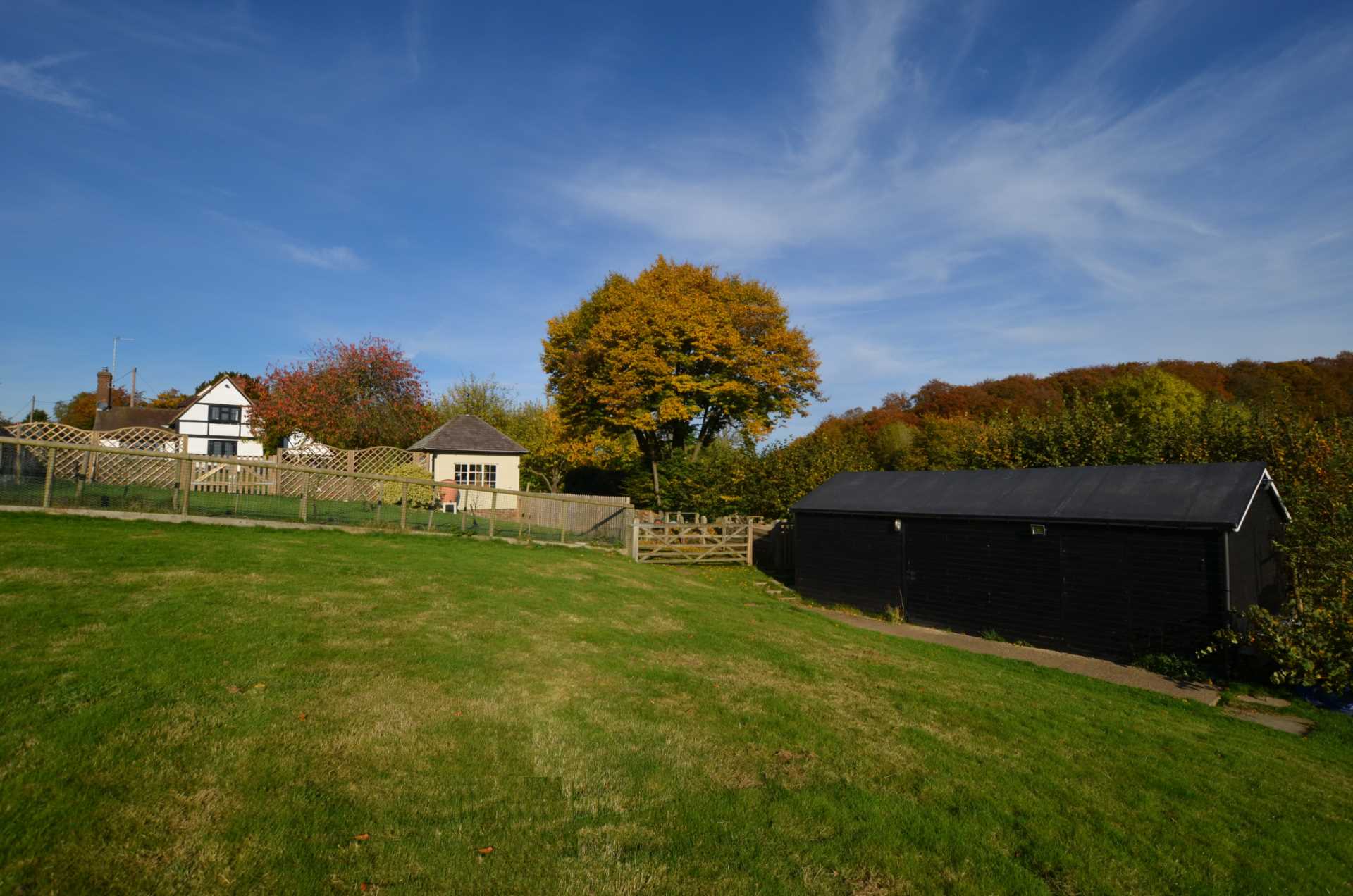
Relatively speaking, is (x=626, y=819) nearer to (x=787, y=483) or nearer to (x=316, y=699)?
(x=316, y=699)

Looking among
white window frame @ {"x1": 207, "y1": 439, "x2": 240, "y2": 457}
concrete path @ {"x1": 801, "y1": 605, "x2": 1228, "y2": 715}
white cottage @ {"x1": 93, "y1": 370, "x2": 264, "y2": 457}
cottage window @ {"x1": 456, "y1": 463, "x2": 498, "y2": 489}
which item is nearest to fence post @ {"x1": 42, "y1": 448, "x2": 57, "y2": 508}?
concrete path @ {"x1": 801, "y1": 605, "x2": 1228, "y2": 715}

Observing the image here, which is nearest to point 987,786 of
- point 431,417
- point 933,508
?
point 933,508

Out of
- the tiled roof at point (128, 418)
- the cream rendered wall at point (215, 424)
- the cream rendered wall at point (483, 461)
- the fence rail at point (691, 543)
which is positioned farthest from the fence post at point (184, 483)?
the tiled roof at point (128, 418)

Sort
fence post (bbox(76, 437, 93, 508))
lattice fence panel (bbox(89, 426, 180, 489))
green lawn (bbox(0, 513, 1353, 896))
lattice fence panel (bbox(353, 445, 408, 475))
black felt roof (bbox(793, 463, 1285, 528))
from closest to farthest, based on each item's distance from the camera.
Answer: green lawn (bbox(0, 513, 1353, 896)) < black felt roof (bbox(793, 463, 1285, 528)) < fence post (bbox(76, 437, 93, 508)) < lattice fence panel (bbox(89, 426, 180, 489)) < lattice fence panel (bbox(353, 445, 408, 475))

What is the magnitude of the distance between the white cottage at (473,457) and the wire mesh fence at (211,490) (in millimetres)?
13391

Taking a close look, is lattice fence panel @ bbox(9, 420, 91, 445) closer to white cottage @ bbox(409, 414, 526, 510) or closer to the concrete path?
white cottage @ bbox(409, 414, 526, 510)

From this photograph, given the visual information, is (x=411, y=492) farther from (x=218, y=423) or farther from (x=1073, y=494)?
(x=218, y=423)

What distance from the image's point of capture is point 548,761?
230 inches

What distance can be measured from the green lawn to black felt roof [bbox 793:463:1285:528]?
4106 millimetres

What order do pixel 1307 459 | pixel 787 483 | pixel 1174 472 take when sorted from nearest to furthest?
pixel 1174 472
pixel 1307 459
pixel 787 483

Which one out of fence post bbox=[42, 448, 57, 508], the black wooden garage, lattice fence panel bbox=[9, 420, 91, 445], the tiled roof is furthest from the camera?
the tiled roof

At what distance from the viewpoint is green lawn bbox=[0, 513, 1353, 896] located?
13.8 feet

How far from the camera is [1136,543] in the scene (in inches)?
516

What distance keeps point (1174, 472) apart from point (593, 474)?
4092cm
